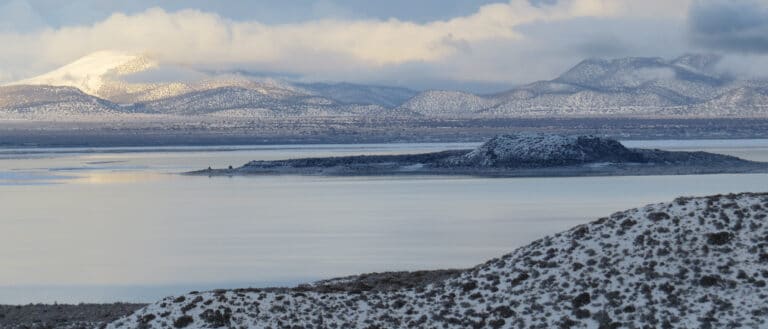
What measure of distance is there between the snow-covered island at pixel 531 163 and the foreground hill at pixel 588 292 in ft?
183

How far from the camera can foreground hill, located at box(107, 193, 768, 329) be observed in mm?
19719

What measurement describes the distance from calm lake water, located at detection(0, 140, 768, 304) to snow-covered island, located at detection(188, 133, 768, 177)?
637 centimetres

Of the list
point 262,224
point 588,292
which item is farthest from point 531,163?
point 588,292

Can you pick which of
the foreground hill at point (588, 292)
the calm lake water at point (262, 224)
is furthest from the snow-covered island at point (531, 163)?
the foreground hill at point (588, 292)

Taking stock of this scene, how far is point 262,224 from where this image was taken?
46.2m

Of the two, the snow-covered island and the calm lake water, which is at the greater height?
the snow-covered island

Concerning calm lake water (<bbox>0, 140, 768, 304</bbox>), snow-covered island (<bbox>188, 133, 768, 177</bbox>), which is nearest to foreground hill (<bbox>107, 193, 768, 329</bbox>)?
calm lake water (<bbox>0, 140, 768, 304</bbox>)

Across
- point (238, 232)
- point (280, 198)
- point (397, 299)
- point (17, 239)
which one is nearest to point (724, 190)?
point (280, 198)

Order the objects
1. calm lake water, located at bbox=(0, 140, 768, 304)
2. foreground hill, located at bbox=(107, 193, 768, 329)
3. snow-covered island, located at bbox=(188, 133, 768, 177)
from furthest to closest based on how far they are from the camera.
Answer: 1. snow-covered island, located at bbox=(188, 133, 768, 177)
2. calm lake water, located at bbox=(0, 140, 768, 304)
3. foreground hill, located at bbox=(107, 193, 768, 329)

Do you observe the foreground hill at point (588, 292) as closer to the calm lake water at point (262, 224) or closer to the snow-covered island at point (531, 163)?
the calm lake water at point (262, 224)

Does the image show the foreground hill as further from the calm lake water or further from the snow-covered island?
the snow-covered island

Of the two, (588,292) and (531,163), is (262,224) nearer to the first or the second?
(588,292)

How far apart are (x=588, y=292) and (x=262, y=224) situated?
26.9 meters

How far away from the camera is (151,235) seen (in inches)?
1697
